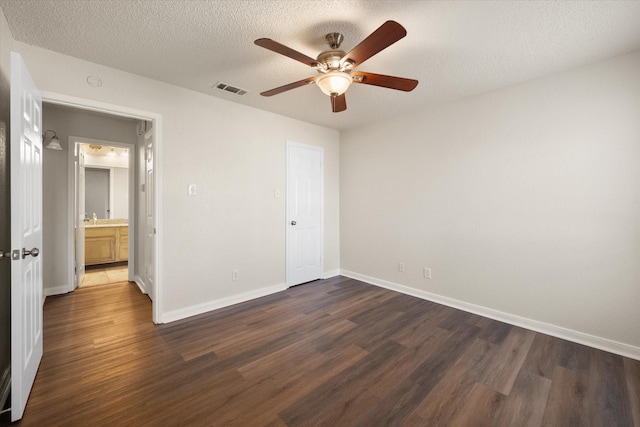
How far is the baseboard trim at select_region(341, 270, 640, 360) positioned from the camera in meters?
2.32

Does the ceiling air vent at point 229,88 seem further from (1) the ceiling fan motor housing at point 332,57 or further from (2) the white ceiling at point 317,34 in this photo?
(1) the ceiling fan motor housing at point 332,57

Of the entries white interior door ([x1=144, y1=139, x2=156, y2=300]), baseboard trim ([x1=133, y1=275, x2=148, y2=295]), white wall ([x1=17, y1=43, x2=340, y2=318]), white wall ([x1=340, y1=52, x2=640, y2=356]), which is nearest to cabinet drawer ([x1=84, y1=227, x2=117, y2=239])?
baseboard trim ([x1=133, y1=275, x2=148, y2=295])

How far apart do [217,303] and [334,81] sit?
8.93 ft

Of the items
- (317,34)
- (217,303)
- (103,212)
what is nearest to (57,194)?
(103,212)

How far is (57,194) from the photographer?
3.77m

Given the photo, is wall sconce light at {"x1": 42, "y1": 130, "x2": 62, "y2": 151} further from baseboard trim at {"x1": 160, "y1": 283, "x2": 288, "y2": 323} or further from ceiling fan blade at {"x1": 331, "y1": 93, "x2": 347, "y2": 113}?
ceiling fan blade at {"x1": 331, "y1": 93, "x2": 347, "y2": 113}

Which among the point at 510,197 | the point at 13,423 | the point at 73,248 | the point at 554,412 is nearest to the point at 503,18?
the point at 510,197

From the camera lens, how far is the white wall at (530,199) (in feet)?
7.63

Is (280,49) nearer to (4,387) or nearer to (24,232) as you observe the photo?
(24,232)

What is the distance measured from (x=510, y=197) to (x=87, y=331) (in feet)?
14.6

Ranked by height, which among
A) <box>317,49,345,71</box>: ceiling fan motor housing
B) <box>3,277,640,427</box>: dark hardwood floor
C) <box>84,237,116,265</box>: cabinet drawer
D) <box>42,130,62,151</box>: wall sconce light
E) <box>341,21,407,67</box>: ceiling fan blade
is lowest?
<box>3,277,640,427</box>: dark hardwood floor

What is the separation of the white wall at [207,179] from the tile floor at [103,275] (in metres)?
2.23

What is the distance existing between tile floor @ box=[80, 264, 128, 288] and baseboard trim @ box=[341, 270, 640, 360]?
4298mm

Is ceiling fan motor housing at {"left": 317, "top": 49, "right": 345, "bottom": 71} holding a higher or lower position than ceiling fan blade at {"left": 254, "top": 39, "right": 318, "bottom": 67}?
higher
